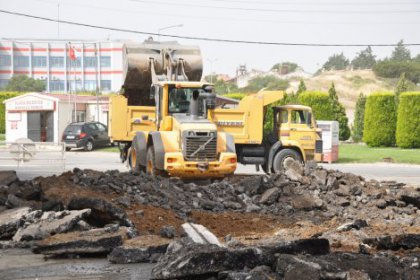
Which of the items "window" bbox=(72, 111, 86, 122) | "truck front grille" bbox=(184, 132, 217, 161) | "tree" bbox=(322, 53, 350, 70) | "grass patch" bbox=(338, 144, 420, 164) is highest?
"tree" bbox=(322, 53, 350, 70)

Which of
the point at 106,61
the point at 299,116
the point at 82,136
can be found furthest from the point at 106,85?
the point at 299,116

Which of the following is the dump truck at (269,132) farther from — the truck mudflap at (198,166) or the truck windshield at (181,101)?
the truck mudflap at (198,166)

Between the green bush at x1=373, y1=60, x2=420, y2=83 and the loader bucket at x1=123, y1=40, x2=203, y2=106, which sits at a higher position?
the green bush at x1=373, y1=60, x2=420, y2=83

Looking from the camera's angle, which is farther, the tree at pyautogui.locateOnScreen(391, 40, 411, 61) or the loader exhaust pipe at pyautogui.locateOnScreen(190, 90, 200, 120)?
the tree at pyautogui.locateOnScreen(391, 40, 411, 61)

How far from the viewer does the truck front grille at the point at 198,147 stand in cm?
1662

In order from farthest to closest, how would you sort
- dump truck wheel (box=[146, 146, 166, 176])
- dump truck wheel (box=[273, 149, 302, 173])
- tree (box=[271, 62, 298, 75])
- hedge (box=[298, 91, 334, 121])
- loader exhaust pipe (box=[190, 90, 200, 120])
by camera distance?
tree (box=[271, 62, 298, 75]) → hedge (box=[298, 91, 334, 121]) → dump truck wheel (box=[273, 149, 302, 173]) → loader exhaust pipe (box=[190, 90, 200, 120]) → dump truck wheel (box=[146, 146, 166, 176])

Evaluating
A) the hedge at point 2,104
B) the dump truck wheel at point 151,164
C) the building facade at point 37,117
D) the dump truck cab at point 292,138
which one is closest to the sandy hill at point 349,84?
the hedge at point 2,104

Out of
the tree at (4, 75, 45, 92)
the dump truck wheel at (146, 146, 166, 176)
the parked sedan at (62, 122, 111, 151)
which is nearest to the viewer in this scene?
the dump truck wheel at (146, 146, 166, 176)

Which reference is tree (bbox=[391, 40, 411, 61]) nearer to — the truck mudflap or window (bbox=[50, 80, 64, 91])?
window (bbox=[50, 80, 64, 91])

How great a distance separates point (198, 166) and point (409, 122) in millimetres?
27100

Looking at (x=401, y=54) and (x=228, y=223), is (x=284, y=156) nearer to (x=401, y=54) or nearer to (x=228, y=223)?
(x=228, y=223)

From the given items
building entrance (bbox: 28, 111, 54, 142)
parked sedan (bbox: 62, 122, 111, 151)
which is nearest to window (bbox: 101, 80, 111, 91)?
building entrance (bbox: 28, 111, 54, 142)

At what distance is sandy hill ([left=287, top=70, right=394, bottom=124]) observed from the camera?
105250 millimetres

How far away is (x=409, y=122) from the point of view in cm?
4047
